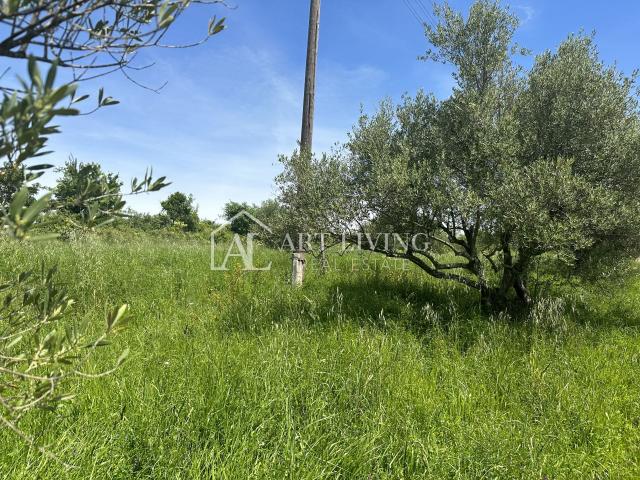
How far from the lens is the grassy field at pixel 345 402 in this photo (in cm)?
294

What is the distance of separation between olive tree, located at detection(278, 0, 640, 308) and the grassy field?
142 cm

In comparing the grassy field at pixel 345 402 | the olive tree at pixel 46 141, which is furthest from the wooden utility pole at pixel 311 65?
the olive tree at pixel 46 141

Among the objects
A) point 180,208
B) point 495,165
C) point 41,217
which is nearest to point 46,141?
point 41,217

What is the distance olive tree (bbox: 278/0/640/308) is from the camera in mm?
5969

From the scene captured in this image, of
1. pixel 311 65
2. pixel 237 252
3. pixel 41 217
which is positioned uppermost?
pixel 311 65

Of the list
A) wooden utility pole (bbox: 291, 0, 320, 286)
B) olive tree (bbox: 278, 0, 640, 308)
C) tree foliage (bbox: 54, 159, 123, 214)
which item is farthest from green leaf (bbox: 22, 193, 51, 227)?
wooden utility pole (bbox: 291, 0, 320, 286)

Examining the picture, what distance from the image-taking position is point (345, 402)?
3883 millimetres

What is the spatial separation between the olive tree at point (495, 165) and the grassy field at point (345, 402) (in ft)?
4.65

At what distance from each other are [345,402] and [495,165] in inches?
186

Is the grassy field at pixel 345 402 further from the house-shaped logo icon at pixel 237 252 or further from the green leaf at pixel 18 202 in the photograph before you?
the house-shaped logo icon at pixel 237 252

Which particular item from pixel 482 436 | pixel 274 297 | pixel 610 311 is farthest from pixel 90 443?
pixel 610 311

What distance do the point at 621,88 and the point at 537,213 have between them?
11.0 feet

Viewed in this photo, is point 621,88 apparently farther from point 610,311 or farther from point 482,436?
point 482,436

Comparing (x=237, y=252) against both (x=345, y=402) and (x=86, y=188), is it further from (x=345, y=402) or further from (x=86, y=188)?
(x=86, y=188)
